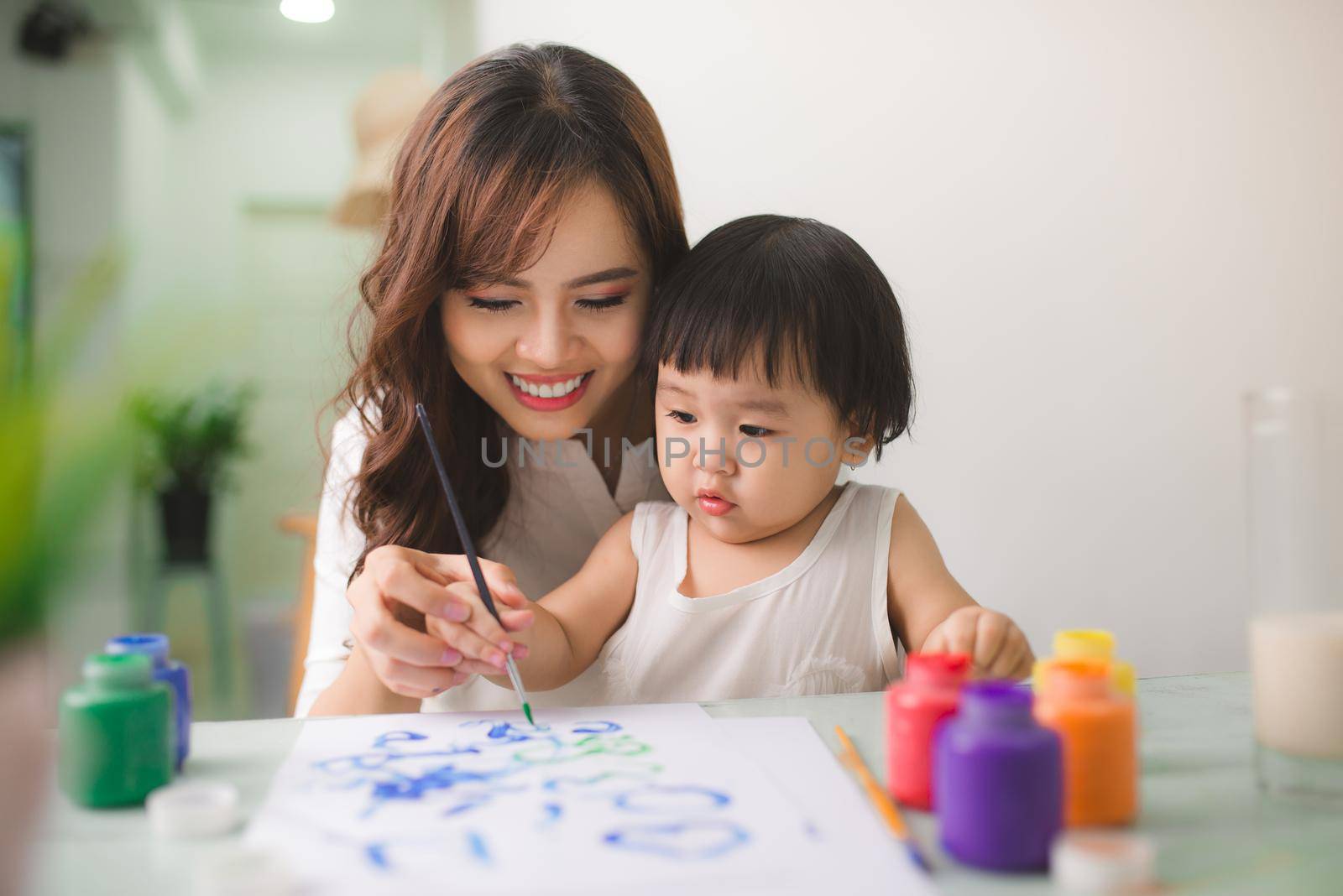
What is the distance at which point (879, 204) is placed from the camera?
224 cm

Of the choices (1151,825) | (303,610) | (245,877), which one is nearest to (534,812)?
(245,877)

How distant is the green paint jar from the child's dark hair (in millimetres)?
624

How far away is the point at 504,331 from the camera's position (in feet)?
4.10

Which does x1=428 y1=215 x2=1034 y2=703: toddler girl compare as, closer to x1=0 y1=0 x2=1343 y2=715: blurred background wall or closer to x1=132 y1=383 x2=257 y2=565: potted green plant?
x1=0 y1=0 x2=1343 y2=715: blurred background wall

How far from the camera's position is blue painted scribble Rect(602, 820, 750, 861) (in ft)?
2.03

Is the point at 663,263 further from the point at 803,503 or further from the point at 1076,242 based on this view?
the point at 1076,242

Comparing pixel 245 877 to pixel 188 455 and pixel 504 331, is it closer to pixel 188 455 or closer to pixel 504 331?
pixel 504 331

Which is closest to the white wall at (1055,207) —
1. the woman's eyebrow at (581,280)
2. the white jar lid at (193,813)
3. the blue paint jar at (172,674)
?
the woman's eyebrow at (581,280)

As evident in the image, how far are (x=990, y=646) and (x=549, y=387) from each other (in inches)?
24.8

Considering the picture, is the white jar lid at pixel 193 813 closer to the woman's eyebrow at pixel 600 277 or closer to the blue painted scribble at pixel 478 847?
the blue painted scribble at pixel 478 847

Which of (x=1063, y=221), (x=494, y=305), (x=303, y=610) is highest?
(x=1063, y=221)

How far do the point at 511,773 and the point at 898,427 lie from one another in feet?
2.26

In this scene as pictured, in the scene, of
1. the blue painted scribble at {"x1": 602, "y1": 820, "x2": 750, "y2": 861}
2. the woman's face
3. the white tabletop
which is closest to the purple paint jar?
the white tabletop

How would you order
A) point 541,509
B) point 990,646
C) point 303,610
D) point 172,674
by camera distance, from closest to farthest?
point 172,674
point 990,646
point 541,509
point 303,610
